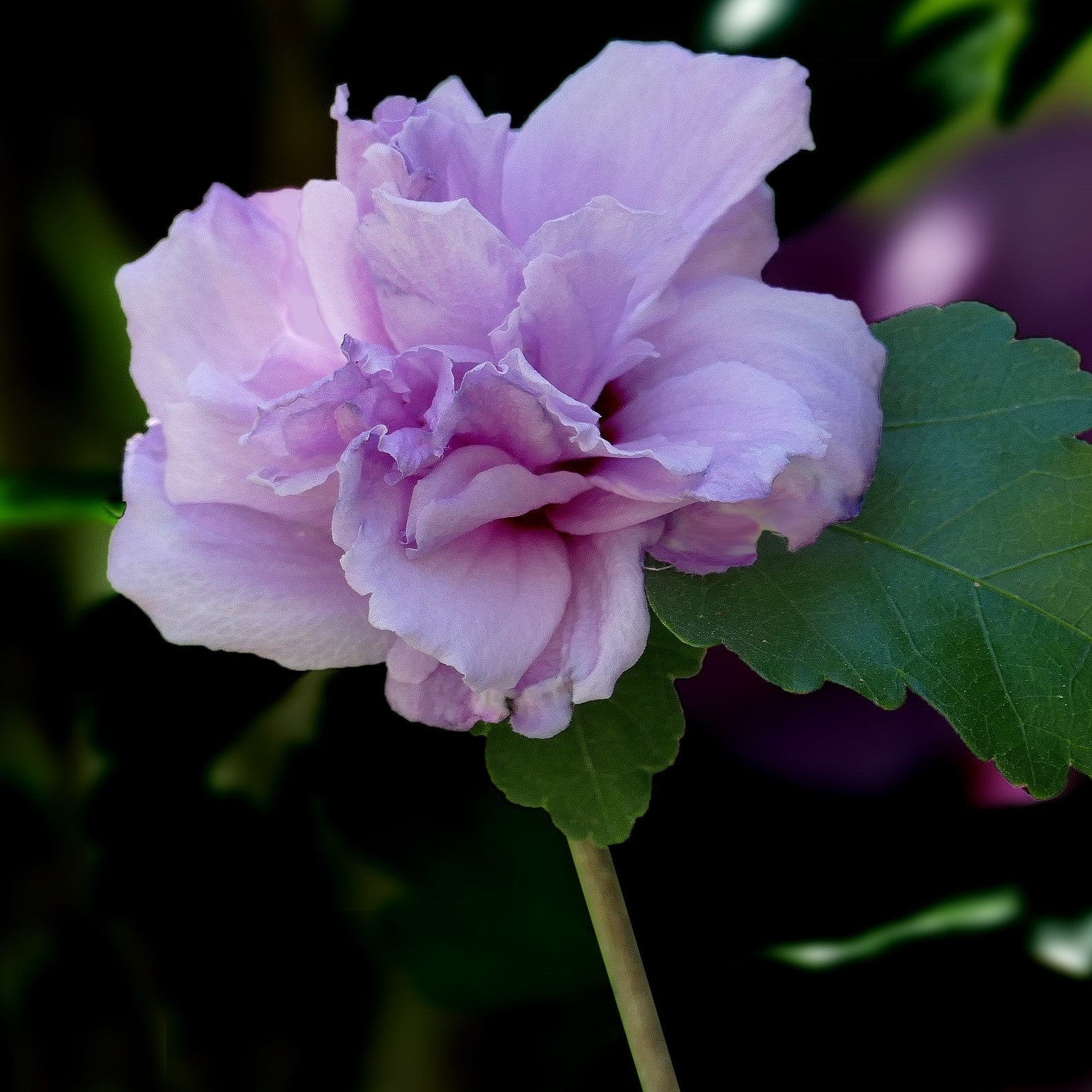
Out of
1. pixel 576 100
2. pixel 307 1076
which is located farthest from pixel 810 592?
pixel 307 1076

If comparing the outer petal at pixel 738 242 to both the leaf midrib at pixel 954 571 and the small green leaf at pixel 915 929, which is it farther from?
the small green leaf at pixel 915 929

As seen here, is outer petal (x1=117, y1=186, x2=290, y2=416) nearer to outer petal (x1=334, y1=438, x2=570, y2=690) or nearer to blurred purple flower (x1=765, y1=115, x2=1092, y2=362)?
outer petal (x1=334, y1=438, x2=570, y2=690)

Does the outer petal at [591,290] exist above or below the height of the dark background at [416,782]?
above

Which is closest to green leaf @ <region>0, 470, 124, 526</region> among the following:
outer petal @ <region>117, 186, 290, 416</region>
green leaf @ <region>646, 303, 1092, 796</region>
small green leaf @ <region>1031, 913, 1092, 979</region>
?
outer petal @ <region>117, 186, 290, 416</region>

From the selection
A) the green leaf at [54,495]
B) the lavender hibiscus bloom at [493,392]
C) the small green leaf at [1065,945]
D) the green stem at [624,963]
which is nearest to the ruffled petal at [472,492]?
the lavender hibiscus bloom at [493,392]

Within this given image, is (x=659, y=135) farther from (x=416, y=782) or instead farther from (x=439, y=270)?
(x=416, y=782)
